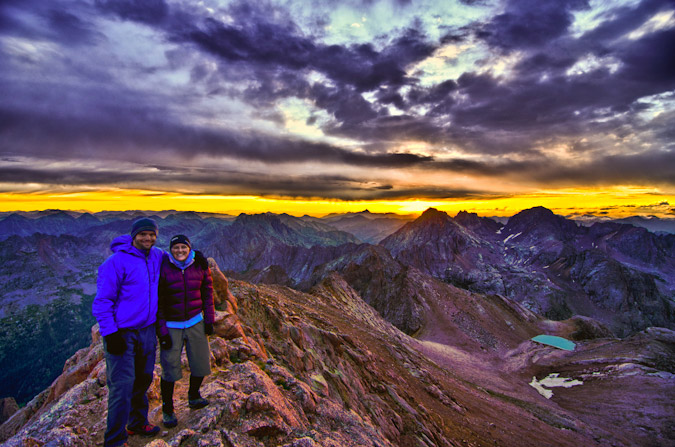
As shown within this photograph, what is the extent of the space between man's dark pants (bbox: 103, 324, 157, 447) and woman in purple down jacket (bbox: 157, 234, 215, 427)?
345 millimetres

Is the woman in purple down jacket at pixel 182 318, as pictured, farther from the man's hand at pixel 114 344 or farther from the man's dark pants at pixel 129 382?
the man's hand at pixel 114 344

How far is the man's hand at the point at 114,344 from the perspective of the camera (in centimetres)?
606

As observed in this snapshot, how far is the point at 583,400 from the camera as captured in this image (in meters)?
43.0

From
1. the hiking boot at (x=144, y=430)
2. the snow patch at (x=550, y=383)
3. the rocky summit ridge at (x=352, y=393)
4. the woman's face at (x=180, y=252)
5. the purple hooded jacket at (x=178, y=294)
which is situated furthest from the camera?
the snow patch at (x=550, y=383)

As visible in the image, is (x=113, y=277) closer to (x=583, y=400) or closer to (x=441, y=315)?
(x=583, y=400)

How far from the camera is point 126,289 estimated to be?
21.1 ft

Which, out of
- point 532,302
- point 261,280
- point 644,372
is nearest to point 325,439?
point 644,372

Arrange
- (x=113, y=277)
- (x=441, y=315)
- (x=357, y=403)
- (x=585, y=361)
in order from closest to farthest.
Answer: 1. (x=113, y=277)
2. (x=357, y=403)
3. (x=585, y=361)
4. (x=441, y=315)

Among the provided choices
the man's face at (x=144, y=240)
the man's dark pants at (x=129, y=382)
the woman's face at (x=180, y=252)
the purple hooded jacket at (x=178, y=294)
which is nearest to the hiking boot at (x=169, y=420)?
the man's dark pants at (x=129, y=382)

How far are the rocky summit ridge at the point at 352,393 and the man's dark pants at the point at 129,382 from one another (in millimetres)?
526

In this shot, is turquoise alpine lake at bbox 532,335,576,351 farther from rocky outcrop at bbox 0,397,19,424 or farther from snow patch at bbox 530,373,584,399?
rocky outcrop at bbox 0,397,19,424

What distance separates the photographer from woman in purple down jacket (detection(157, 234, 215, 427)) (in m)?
7.06

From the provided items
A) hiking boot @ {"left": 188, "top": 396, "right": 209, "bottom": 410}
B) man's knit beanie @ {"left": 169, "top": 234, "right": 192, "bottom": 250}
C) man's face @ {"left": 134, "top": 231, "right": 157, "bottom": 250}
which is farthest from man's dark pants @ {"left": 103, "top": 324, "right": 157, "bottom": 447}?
man's knit beanie @ {"left": 169, "top": 234, "right": 192, "bottom": 250}

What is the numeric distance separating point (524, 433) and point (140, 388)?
30642 mm
